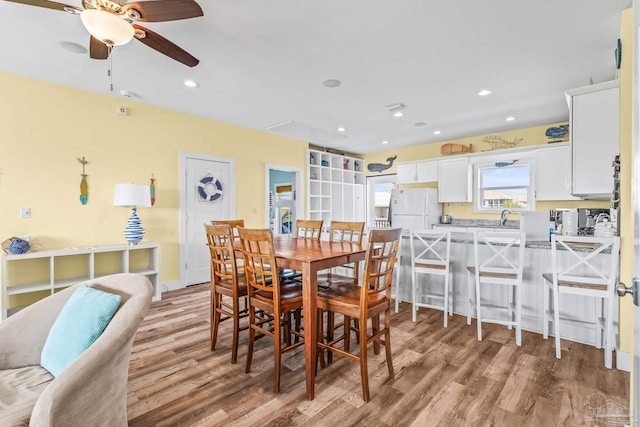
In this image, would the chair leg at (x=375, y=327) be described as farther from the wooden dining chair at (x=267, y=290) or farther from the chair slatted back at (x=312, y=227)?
the chair slatted back at (x=312, y=227)

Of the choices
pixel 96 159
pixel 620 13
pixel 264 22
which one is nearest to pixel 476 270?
pixel 620 13

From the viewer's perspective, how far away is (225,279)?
8.40ft

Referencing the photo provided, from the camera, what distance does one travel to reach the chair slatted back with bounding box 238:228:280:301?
1882 mm

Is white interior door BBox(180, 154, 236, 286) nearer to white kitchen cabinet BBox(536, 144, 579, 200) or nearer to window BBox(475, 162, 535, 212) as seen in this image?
window BBox(475, 162, 535, 212)

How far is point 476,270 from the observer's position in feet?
9.00

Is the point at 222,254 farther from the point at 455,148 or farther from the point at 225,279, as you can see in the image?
the point at 455,148

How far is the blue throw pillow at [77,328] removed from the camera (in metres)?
1.33

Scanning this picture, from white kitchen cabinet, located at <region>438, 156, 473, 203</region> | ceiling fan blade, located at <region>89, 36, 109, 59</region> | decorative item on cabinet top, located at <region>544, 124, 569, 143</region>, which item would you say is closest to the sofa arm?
ceiling fan blade, located at <region>89, 36, 109, 59</region>

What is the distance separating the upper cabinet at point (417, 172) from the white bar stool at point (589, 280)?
11.2ft

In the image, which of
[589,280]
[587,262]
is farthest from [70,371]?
[587,262]

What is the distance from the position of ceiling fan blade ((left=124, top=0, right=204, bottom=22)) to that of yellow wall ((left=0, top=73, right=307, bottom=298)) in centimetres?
255

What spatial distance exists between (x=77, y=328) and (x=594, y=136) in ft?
12.8

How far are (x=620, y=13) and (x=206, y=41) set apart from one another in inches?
127

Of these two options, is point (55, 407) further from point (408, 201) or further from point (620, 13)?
point (408, 201)
